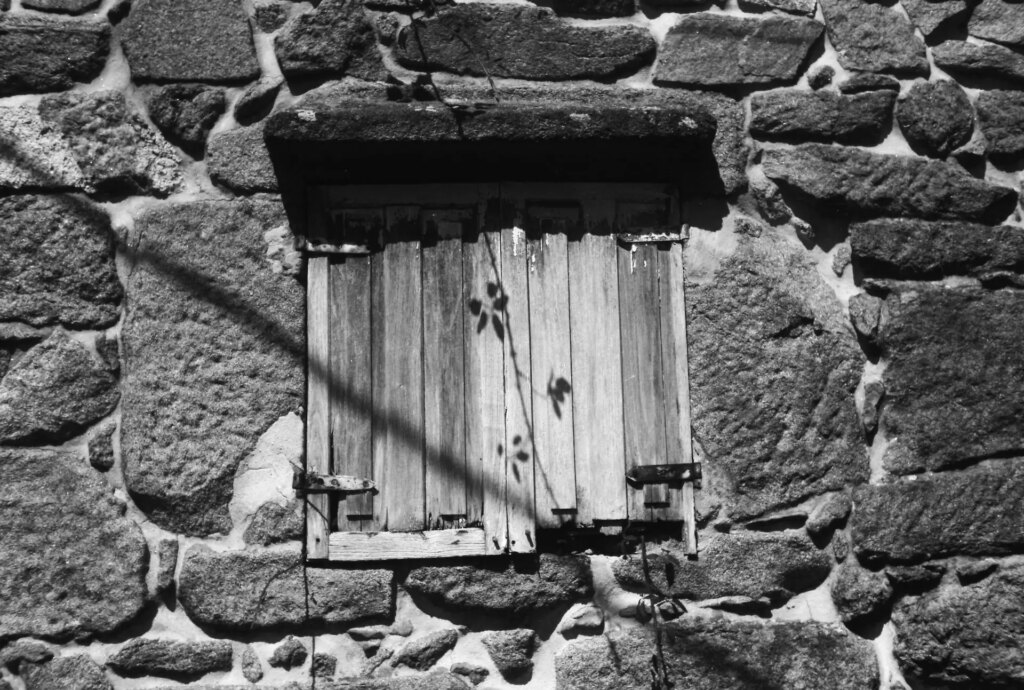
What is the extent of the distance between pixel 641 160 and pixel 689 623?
120 centimetres

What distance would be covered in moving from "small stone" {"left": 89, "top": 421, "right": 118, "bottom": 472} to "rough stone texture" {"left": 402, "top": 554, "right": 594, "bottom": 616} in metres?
0.80

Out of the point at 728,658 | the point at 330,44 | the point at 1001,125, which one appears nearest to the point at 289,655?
the point at 728,658

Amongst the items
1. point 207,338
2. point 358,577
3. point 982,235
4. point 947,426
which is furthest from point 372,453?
point 982,235

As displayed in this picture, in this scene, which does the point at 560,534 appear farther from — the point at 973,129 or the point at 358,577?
the point at 973,129

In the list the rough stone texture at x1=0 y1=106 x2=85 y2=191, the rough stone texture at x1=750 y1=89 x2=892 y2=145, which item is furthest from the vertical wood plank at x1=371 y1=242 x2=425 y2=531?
the rough stone texture at x1=750 y1=89 x2=892 y2=145

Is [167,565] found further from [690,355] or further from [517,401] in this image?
[690,355]

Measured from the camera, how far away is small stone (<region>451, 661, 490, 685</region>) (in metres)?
2.49

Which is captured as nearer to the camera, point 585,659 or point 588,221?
point 585,659

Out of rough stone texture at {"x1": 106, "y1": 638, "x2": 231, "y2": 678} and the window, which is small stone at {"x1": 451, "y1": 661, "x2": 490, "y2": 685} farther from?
rough stone texture at {"x1": 106, "y1": 638, "x2": 231, "y2": 678}

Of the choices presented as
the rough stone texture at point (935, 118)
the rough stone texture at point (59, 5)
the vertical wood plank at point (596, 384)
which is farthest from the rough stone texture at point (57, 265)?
the rough stone texture at point (935, 118)

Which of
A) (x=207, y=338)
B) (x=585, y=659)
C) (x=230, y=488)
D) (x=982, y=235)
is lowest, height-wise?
(x=585, y=659)

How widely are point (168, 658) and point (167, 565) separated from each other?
0.22 meters

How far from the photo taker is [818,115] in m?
2.78

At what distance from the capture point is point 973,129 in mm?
2846
